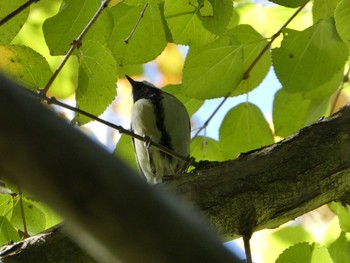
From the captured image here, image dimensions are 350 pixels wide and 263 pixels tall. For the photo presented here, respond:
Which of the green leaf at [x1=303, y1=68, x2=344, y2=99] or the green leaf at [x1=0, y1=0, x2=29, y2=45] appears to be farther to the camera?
the green leaf at [x1=303, y1=68, x2=344, y2=99]

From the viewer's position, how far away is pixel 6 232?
1.59 meters

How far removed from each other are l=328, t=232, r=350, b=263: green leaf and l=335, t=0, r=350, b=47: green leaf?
547 mm

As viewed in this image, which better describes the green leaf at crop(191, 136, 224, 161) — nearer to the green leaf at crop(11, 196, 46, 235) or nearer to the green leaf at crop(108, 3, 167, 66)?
the green leaf at crop(108, 3, 167, 66)

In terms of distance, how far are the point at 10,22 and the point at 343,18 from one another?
800mm

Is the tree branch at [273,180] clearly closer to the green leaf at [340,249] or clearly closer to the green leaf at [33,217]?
the green leaf at [340,249]

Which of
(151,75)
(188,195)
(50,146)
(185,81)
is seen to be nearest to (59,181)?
(50,146)

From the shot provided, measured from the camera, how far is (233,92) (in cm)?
184

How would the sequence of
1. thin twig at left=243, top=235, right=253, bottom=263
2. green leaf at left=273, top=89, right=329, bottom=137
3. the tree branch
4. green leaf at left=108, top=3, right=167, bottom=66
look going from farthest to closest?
green leaf at left=273, top=89, right=329, bottom=137 < green leaf at left=108, top=3, right=167, bottom=66 < the tree branch < thin twig at left=243, top=235, right=253, bottom=263

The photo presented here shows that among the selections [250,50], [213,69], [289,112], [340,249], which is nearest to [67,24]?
[213,69]

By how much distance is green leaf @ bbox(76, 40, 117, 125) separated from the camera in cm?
145

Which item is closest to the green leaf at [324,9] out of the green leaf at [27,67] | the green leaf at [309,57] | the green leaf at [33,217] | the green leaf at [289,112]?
the green leaf at [309,57]

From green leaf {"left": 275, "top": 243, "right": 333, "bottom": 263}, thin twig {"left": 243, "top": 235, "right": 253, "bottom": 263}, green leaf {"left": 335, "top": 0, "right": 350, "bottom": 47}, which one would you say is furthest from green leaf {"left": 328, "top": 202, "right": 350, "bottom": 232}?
green leaf {"left": 335, "top": 0, "right": 350, "bottom": 47}

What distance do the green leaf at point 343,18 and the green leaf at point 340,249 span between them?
0.55 meters

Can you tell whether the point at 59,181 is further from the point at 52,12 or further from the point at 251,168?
the point at 52,12
